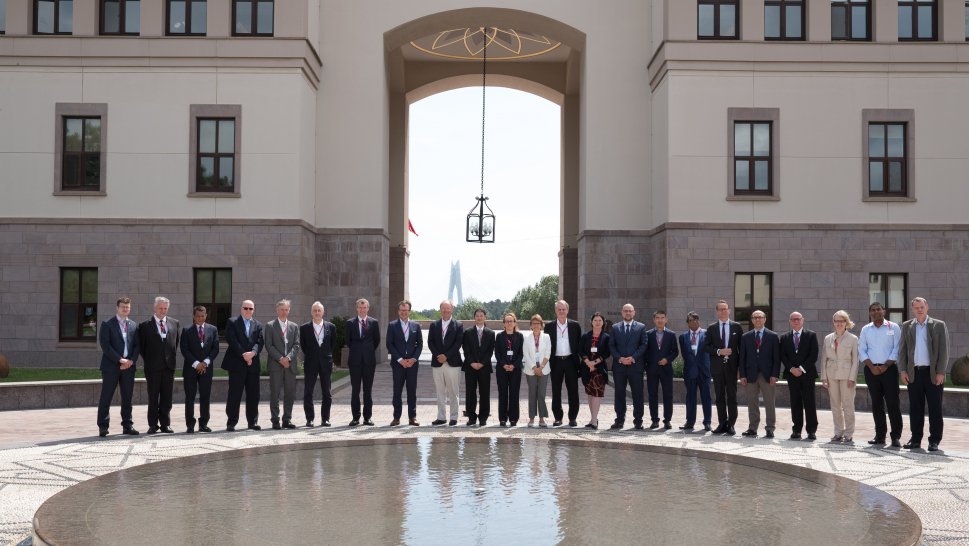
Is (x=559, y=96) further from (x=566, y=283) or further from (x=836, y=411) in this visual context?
(x=836, y=411)

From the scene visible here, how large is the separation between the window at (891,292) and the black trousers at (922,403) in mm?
11424

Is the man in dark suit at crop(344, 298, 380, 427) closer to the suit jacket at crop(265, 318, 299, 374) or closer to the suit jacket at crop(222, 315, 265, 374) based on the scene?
the suit jacket at crop(265, 318, 299, 374)

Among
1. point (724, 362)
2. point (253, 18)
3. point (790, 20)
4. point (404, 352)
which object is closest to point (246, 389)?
point (404, 352)

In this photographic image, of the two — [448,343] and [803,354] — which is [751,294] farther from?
[448,343]

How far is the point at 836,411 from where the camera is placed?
35.7ft

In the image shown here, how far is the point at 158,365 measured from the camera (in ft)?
37.4

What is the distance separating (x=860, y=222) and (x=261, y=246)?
52.5 feet

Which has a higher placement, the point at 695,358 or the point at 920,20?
the point at 920,20

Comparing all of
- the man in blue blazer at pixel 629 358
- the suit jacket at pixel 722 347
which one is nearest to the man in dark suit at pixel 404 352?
the man in blue blazer at pixel 629 358

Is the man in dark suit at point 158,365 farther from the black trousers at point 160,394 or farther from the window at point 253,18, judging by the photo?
the window at point 253,18

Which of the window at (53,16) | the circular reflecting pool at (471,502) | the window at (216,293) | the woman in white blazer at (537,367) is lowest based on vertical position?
the circular reflecting pool at (471,502)

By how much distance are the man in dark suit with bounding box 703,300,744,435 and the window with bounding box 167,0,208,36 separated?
54.1 ft

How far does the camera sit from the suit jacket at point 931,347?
10377 mm

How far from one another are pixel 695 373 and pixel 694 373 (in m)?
0.02
